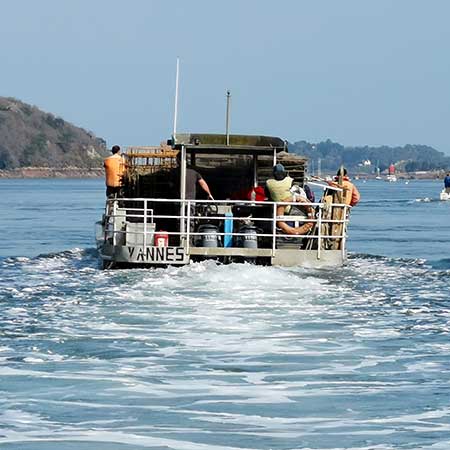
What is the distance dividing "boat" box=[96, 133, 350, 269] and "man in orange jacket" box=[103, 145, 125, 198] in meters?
0.38

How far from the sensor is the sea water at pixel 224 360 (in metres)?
10.1

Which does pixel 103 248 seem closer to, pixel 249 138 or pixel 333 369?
pixel 249 138

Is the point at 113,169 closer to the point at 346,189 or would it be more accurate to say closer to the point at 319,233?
the point at 346,189

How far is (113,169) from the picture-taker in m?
26.3

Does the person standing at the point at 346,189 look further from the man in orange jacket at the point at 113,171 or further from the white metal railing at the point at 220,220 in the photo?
the man in orange jacket at the point at 113,171

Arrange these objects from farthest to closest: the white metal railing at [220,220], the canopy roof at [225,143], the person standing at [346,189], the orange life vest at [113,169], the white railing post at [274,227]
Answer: the orange life vest at [113,169]
the person standing at [346,189]
the canopy roof at [225,143]
the white railing post at [274,227]
the white metal railing at [220,220]

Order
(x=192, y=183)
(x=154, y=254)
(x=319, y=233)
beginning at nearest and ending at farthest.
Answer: (x=154, y=254) → (x=319, y=233) → (x=192, y=183)

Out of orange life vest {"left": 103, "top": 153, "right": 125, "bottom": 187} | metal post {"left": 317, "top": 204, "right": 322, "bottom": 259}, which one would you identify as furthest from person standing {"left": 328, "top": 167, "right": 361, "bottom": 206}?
orange life vest {"left": 103, "top": 153, "right": 125, "bottom": 187}

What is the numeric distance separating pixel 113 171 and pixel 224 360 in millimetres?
13627

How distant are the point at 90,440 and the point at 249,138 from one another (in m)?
15.8

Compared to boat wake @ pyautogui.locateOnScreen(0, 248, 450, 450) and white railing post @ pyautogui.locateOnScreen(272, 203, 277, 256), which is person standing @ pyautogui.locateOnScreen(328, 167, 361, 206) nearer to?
white railing post @ pyautogui.locateOnScreen(272, 203, 277, 256)

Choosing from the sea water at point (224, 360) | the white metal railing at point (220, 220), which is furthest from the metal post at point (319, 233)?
the sea water at point (224, 360)

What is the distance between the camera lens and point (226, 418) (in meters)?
10.5

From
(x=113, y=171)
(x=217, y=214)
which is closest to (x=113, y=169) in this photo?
(x=113, y=171)
